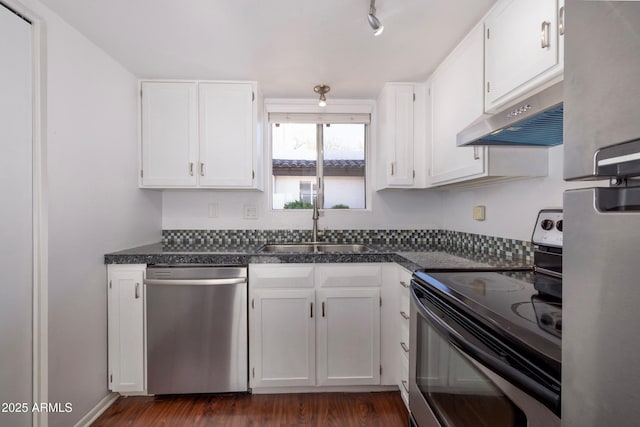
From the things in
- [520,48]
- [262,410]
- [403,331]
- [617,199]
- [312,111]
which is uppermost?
[312,111]

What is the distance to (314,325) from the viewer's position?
1938 millimetres

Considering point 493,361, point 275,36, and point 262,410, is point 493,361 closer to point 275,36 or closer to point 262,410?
point 262,410

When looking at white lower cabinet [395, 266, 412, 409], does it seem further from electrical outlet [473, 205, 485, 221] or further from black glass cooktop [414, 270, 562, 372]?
electrical outlet [473, 205, 485, 221]

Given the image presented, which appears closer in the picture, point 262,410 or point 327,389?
point 262,410

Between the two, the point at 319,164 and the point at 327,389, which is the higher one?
the point at 319,164

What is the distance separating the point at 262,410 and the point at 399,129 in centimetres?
210

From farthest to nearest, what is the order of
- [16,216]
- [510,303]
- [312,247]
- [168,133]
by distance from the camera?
[312,247] < [168,133] < [16,216] < [510,303]

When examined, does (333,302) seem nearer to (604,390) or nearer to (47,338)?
(47,338)

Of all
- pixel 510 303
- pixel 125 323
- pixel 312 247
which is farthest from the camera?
pixel 312 247

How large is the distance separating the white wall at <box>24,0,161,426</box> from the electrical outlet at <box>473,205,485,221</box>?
2.39 meters

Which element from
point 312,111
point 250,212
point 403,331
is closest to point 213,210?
point 250,212

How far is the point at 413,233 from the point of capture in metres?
2.61

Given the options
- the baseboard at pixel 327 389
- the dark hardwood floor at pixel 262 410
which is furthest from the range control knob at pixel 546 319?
the baseboard at pixel 327 389

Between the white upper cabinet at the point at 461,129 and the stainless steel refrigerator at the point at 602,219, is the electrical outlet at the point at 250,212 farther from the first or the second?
the stainless steel refrigerator at the point at 602,219
